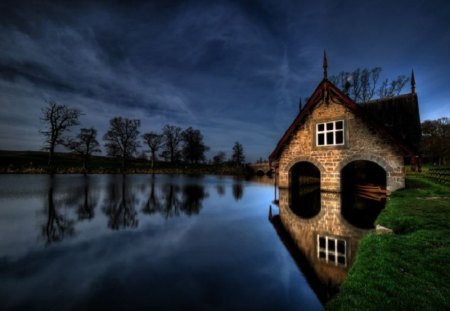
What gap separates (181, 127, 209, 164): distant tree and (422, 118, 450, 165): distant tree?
50.4 meters

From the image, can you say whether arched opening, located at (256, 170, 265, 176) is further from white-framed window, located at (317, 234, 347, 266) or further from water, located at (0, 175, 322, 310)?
white-framed window, located at (317, 234, 347, 266)

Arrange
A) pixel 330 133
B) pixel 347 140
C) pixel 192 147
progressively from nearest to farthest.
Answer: pixel 347 140 → pixel 330 133 → pixel 192 147

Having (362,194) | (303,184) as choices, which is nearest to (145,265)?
(362,194)

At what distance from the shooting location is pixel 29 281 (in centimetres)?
372

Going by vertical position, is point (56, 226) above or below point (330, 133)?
below

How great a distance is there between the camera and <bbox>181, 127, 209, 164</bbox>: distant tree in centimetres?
6419

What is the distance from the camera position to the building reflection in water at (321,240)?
4.17 m

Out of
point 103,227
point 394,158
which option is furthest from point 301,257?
point 394,158

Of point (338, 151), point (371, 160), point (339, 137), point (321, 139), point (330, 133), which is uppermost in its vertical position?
point (330, 133)

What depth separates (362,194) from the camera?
51.1 ft

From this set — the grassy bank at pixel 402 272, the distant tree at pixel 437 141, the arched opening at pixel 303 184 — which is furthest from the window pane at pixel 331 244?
the distant tree at pixel 437 141

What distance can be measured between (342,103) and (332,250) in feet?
42.1

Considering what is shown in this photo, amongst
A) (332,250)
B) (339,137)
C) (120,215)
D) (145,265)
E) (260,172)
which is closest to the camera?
(145,265)

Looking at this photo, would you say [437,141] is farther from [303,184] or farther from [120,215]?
[120,215]
